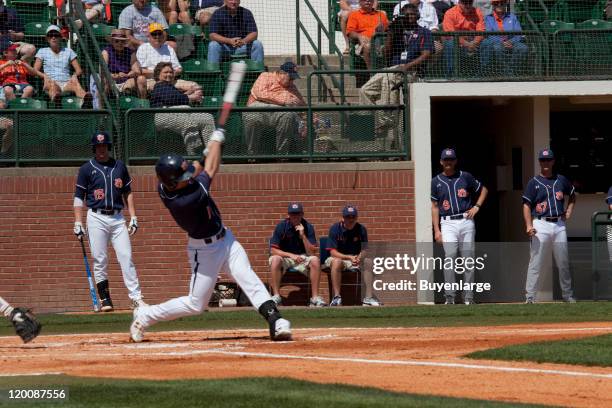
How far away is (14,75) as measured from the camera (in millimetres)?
16766

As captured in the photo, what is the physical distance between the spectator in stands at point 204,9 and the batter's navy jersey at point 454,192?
4.56 metres

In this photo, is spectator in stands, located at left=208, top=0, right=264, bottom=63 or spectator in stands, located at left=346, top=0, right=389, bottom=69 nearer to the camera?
spectator in stands, located at left=208, top=0, right=264, bottom=63

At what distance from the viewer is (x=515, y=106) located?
62.1 feet

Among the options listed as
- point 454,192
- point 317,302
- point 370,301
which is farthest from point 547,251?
point 317,302

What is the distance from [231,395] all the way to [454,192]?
31.7 feet

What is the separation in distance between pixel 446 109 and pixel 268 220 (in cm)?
553

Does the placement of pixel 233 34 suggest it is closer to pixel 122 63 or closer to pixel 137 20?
pixel 137 20

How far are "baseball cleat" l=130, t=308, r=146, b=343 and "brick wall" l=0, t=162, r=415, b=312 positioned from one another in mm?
6152

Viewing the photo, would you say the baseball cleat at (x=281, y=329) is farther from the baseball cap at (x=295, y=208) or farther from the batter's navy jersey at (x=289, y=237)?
the batter's navy jersey at (x=289, y=237)

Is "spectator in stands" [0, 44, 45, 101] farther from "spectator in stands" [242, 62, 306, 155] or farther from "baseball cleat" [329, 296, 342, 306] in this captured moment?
"baseball cleat" [329, 296, 342, 306]

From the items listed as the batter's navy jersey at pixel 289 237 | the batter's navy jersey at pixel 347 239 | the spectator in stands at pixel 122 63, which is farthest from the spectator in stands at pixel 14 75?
the batter's navy jersey at pixel 347 239

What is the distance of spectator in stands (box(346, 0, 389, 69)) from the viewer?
17.6m

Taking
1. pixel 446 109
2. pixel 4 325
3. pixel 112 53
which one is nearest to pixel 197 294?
pixel 4 325

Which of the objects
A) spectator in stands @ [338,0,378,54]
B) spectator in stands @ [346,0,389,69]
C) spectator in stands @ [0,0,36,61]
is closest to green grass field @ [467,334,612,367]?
spectator in stands @ [346,0,389,69]
